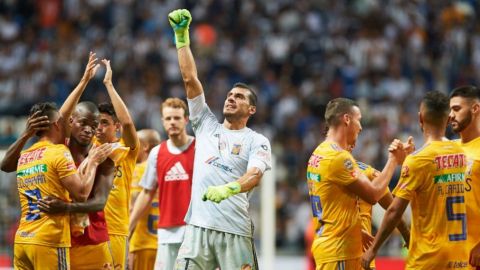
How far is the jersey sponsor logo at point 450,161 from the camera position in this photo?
8.73 metres

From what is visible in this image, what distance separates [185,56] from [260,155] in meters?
1.33

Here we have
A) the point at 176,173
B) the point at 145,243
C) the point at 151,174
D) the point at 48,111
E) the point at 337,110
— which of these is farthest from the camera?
the point at 145,243

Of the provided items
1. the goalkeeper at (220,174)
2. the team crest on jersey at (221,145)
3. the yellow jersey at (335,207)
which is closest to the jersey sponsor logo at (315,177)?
the yellow jersey at (335,207)

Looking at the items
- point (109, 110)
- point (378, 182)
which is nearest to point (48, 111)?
point (109, 110)

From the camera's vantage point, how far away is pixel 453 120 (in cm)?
978

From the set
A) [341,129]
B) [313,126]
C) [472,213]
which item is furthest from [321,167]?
[313,126]

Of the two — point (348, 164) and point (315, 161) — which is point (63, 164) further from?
point (348, 164)

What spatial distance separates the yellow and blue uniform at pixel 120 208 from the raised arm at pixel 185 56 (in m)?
1.32

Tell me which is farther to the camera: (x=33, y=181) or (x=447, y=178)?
(x=33, y=181)

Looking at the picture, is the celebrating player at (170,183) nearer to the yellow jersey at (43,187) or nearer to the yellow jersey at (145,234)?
the yellow jersey at (145,234)

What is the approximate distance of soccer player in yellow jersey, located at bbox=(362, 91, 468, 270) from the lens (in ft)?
28.6

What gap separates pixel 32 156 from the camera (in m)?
9.45

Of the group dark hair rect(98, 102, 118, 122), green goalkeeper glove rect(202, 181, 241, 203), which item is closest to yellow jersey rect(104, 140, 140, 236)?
dark hair rect(98, 102, 118, 122)

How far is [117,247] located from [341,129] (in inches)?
128
